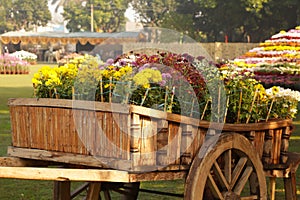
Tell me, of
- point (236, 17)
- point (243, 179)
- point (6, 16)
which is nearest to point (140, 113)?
point (243, 179)

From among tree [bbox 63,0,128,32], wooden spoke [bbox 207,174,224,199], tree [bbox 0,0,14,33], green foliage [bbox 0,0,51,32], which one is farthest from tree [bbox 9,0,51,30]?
wooden spoke [bbox 207,174,224,199]

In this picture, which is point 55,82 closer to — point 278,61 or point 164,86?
point 164,86

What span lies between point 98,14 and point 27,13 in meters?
14.5

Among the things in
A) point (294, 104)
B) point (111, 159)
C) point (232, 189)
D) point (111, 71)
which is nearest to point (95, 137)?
point (111, 159)

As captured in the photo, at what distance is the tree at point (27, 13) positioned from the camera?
123312 millimetres

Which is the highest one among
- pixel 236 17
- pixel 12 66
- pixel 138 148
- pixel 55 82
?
pixel 236 17

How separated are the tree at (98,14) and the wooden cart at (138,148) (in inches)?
4373

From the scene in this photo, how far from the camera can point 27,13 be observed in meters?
124

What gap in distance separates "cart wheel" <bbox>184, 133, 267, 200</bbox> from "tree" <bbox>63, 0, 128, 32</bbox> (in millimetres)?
111121

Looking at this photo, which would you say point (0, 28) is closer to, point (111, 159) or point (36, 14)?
point (36, 14)

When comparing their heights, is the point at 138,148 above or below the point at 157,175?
above

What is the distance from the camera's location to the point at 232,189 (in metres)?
5.08

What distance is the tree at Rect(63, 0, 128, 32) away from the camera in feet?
386

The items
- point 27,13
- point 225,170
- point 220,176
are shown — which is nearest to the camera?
point 220,176
